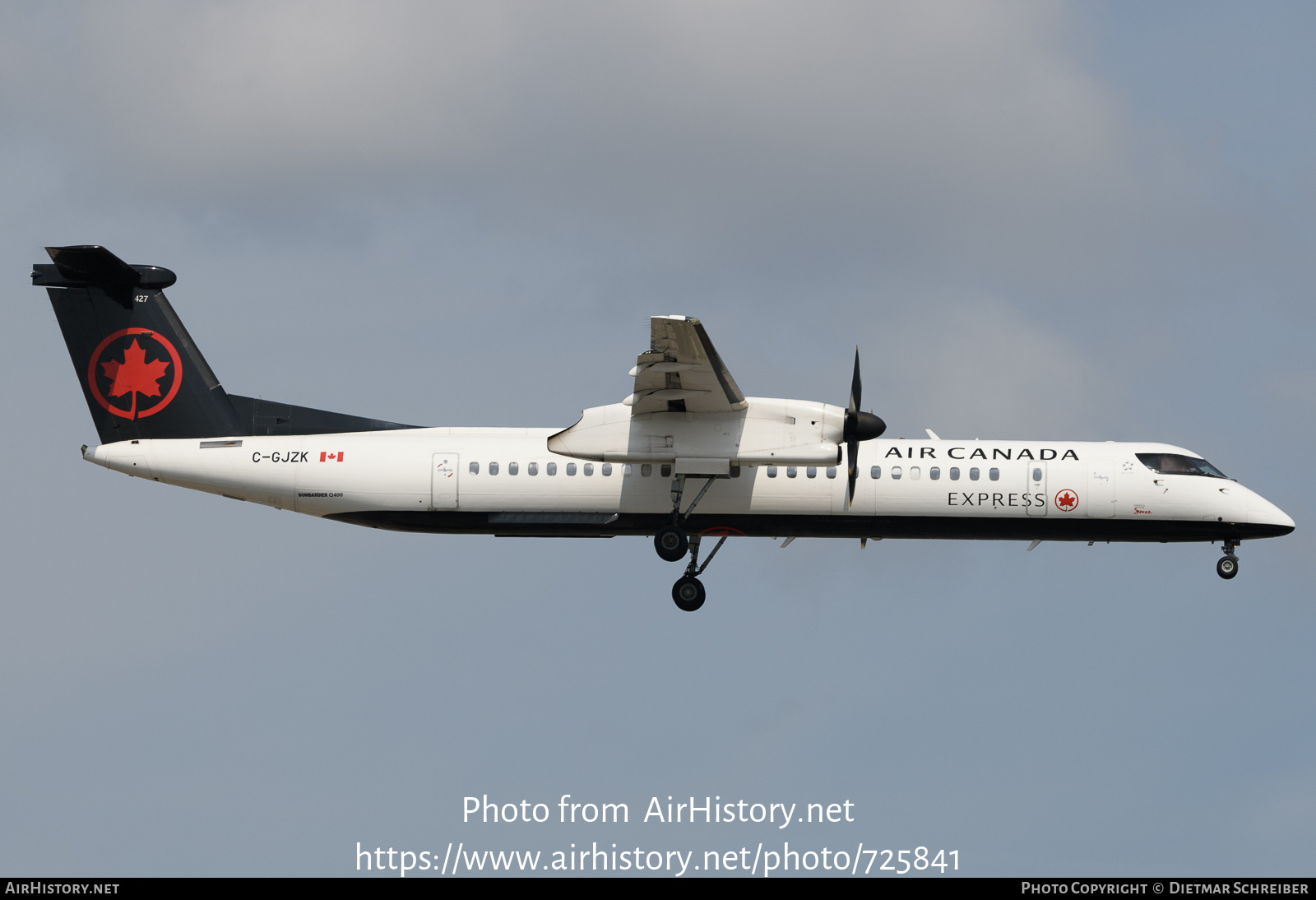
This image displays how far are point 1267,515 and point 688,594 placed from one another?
11.6 m

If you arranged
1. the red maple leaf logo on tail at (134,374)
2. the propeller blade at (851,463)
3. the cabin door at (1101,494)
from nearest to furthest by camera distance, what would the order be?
the propeller blade at (851,463) < the cabin door at (1101,494) < the red maple leaf logo on tail at (134,374)

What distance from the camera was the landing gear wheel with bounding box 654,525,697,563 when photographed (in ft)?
98.9

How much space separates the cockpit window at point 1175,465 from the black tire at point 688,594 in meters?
9.19

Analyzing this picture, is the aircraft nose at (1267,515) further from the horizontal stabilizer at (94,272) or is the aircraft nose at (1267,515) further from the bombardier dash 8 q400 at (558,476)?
the horizontal stabilizer at (94,272)

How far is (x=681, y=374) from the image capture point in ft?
93.1

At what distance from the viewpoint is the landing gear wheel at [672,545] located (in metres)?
30.1

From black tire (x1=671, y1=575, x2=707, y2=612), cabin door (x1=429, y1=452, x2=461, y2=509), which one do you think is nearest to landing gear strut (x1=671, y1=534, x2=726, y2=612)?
black tire (x1=671, y1=575, x2=707, y2=612)

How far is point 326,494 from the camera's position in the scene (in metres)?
30.9

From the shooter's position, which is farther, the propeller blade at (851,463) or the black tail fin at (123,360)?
the black tail fin at (123,360)

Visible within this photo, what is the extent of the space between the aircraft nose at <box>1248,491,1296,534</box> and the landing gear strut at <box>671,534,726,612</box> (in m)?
10.5

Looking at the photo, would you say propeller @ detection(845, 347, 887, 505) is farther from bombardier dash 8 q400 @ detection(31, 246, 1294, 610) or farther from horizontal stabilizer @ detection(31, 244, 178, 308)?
horizontal stabilizer @ detection(31, 244, 178, 308)

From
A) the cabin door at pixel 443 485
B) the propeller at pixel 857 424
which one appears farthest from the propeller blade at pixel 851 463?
the cabin door at pixel 443 485
